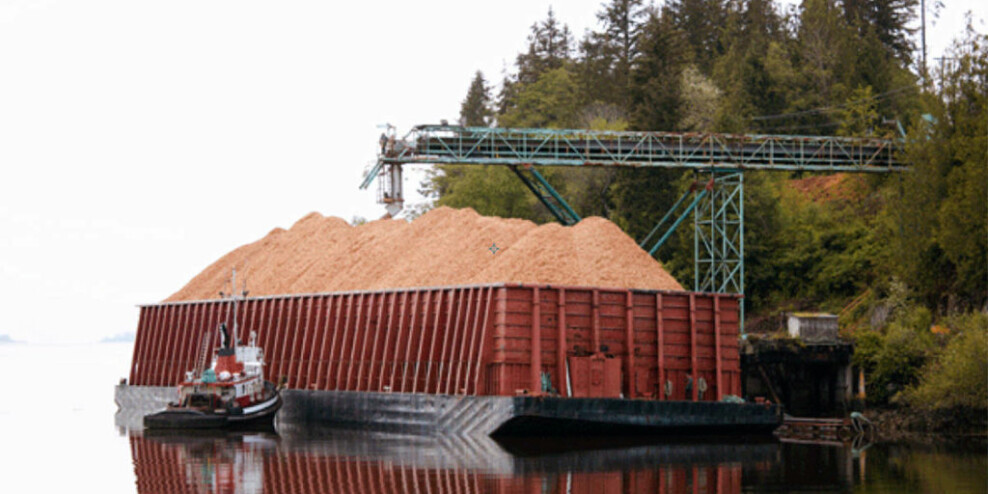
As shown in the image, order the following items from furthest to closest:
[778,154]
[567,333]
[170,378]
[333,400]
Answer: [778,154], [170,378], [333,400], [567,333]

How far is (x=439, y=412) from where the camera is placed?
40.6 metres

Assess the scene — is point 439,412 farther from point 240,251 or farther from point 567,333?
point 240,251

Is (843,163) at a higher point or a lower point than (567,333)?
higher

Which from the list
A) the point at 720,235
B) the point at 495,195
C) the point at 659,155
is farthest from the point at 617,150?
the point at 495,195

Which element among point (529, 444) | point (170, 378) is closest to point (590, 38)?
point (170, 378)

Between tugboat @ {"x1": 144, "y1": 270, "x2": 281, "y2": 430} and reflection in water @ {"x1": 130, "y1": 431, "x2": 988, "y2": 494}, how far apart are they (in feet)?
14.3

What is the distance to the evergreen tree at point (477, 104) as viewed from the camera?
128188 mm

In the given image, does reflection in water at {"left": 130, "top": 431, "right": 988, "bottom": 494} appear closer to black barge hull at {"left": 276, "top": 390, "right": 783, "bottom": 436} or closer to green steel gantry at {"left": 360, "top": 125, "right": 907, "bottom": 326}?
black barge hull at {"left": 276, "top": 390, "right": 783, "bottom": 436}

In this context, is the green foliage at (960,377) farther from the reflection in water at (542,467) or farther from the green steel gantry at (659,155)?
the green steel gantry at (659,155)

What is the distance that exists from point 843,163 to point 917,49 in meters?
40.7

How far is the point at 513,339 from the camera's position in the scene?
38.4 metres

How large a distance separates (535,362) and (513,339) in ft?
3.12

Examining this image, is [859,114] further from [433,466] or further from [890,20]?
[433,466]

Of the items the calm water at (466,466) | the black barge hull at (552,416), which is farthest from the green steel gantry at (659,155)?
the calm water at (466,466)
